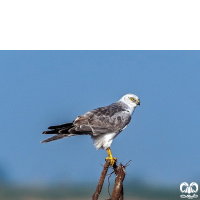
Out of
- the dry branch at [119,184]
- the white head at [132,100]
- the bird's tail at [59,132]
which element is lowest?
the dry branch at [119,184]

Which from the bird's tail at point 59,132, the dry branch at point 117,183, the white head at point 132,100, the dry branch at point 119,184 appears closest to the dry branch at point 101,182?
the dry branch at point 117,183

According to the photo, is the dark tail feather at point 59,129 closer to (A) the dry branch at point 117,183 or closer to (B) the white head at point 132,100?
(A) the dry branch at point 117,183

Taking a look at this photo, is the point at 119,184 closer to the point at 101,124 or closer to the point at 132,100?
the point at 101,124

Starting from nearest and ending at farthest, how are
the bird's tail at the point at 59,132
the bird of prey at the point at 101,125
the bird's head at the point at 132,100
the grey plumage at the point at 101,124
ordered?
the bird's tail at the point at 59,132, the bird of prey at the point at 101,125, the grey plumage at the point at 101,124, the bird's head at the point at 132,100

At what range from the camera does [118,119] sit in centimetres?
1033

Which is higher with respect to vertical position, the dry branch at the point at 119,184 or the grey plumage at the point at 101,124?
the grey plumage at the point at 101,124

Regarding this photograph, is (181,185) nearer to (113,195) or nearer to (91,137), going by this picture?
(91,137)

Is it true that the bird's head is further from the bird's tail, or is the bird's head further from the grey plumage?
the bird's tail

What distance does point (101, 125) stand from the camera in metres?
10.0

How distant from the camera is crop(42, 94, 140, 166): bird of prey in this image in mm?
9178

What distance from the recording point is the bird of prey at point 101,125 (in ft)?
30.1
